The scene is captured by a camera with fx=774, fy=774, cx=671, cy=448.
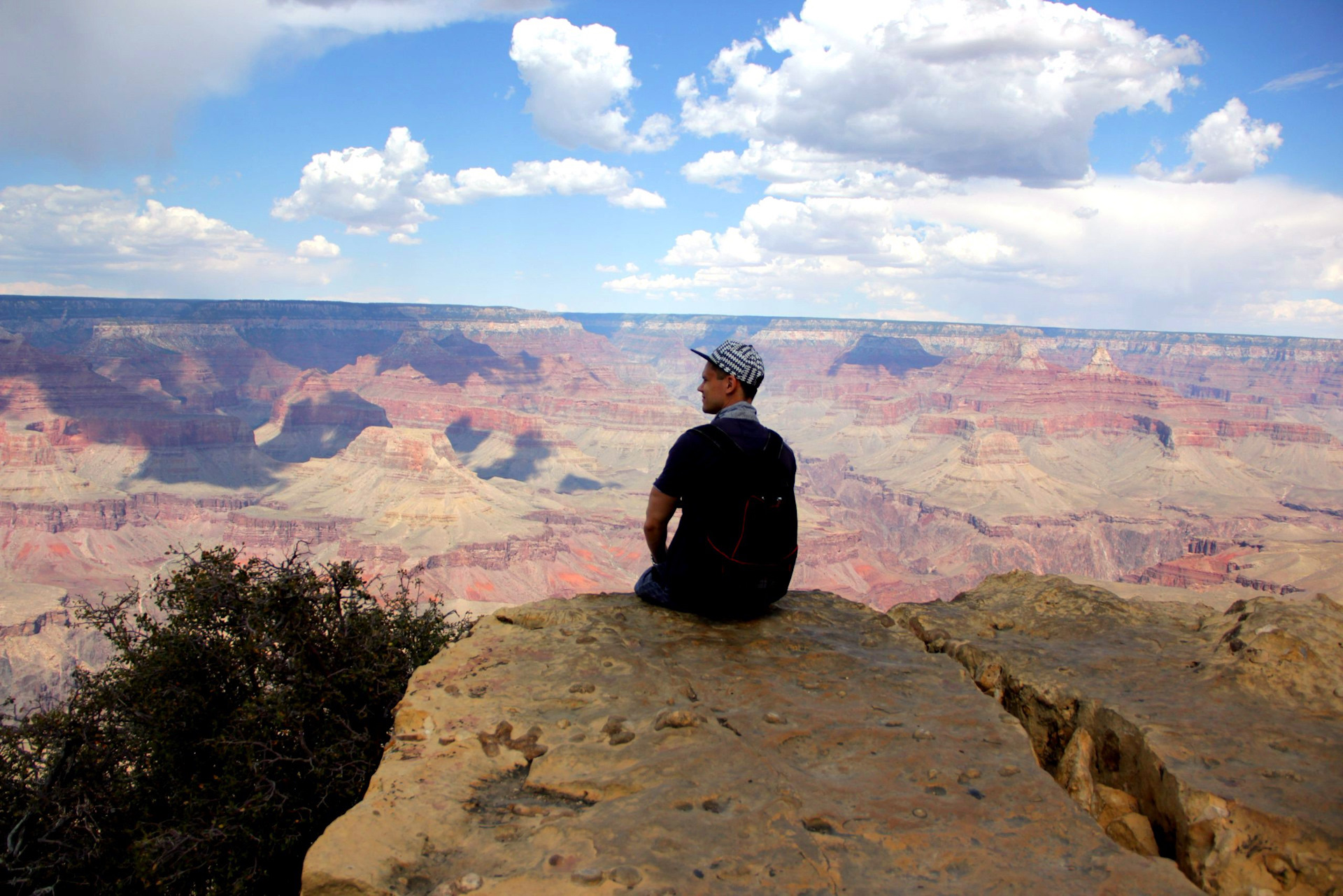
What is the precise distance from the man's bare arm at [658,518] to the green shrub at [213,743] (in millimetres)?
2245

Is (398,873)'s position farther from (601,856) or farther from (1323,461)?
(1323,461)

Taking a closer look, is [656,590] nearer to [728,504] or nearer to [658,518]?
[658,518]

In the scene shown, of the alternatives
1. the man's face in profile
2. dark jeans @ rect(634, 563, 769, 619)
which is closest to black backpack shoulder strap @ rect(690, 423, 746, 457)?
the man's face in profile

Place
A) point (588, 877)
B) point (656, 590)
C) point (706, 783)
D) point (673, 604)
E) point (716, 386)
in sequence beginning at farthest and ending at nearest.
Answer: point (656, 590)
point (673, 604)
point (716, 386)
point (706, 783)
point (588, 877)

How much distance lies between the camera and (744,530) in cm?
484

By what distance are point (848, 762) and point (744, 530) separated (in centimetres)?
160

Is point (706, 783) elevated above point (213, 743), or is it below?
above

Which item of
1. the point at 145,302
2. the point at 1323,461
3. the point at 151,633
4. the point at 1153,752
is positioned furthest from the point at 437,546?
the point at 1323,461

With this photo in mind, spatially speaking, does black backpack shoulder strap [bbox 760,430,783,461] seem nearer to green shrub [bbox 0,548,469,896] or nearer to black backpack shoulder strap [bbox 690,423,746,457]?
black backpack shoulder strap [bbox 690,423,746,457]

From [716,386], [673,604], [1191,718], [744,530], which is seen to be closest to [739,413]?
[716,386]

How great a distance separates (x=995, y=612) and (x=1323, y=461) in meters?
162

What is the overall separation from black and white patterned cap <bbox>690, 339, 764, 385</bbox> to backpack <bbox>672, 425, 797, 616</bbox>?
0.45 m

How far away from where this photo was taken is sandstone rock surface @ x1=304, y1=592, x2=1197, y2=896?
2674mm

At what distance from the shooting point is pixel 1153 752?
3592mm
